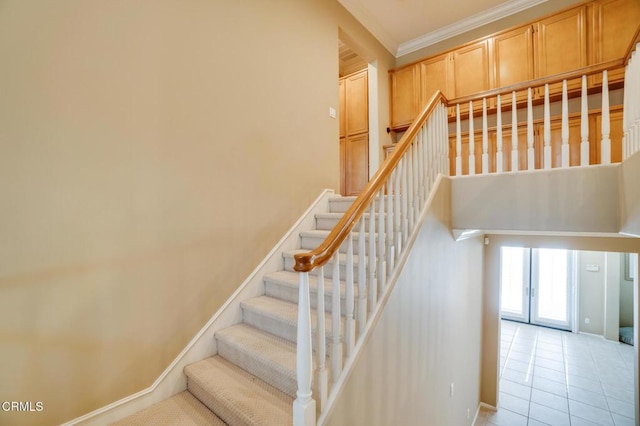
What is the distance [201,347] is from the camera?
6.35ft

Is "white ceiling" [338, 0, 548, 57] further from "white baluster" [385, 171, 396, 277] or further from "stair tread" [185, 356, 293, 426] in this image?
"stair tread" [185, 356, 293, 426]

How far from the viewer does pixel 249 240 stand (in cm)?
229

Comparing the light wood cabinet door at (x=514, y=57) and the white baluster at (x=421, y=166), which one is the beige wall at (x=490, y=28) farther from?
the white baluster at (x=421, y=166)

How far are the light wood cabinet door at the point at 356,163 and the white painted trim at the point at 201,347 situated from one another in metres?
1.59

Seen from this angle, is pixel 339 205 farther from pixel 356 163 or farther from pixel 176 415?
pixel 176 415

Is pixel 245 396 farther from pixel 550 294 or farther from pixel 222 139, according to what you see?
pixel 550 294

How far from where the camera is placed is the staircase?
1473mm

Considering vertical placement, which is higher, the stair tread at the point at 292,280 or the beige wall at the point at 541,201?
the beige wall at the point at 541,201

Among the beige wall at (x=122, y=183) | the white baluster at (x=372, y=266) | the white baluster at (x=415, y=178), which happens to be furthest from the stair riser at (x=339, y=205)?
the white baluster at (x=372, y=266)

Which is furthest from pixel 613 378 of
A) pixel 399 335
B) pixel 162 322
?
pixel 162 322

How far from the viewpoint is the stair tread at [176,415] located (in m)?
1.51

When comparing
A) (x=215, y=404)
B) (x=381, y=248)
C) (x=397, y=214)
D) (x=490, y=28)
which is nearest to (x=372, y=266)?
(x=381, y=248)

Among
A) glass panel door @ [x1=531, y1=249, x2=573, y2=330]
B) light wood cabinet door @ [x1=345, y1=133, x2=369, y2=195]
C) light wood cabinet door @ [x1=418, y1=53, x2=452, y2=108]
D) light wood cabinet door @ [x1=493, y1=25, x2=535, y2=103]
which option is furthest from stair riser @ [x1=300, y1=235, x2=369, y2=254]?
glass panel door @ [x1=531, y1=249, x2=573, y2=330]

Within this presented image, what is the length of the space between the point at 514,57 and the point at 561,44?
442 mm
